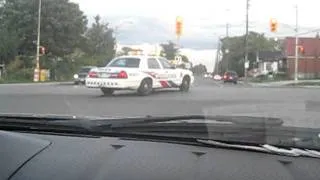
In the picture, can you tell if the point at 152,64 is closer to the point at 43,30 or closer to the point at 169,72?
the point at 169,72

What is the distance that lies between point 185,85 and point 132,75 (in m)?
2.21

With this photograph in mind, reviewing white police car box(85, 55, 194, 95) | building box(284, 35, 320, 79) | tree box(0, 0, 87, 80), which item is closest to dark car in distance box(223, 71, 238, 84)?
tree box(0, 0, 87, 80)

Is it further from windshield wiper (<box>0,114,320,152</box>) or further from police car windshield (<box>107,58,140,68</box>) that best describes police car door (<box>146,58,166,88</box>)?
windshield wiper (<box>0,114,320,152</box>)

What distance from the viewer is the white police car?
13.9 m

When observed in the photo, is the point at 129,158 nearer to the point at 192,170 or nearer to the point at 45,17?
the point at 192,170

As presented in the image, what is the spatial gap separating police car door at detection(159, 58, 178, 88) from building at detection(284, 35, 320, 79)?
62196 millimetres

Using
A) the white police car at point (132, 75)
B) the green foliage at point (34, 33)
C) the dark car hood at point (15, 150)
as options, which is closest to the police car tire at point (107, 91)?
the white police car at point (132, 75)

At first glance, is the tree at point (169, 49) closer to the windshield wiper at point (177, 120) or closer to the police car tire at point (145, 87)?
the police car tire at point (145, 87)

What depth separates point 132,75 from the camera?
1424cm

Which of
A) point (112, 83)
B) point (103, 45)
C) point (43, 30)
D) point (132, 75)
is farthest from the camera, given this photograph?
point (43, 30)

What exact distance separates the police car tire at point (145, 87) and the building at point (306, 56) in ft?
208

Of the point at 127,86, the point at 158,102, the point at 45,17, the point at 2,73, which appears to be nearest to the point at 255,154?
the point at 158,102

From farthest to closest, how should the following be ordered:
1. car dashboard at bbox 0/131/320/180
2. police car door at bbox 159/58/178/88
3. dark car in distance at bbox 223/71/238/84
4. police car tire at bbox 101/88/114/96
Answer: dark car in distance at bbox 223/71/238/84 < police car door at bbox 159/58/178/88 < police car tire at bbox 101/88/114/96 < car dashboard at bbox 0/131/320/180

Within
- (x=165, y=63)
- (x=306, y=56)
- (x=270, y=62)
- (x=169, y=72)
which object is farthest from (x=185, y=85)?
(x=270, y=62)
